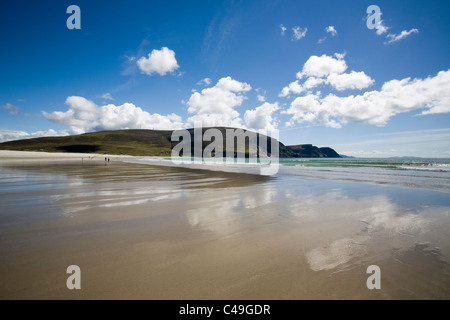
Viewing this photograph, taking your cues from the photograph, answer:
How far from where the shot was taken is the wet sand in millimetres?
3328

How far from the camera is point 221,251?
4.75 m

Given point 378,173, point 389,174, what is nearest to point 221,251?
point 389,174

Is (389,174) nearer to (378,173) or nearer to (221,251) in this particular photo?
(378,173)

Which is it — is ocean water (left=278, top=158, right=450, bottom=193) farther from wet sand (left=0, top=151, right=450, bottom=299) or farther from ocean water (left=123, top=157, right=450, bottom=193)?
wet sand (left=0, top=151, right=450, bottom=299)

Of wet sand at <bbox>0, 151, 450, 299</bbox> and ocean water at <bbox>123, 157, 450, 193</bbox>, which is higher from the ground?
ocean water at <bbox>123, 157, 450, 193</bbox>

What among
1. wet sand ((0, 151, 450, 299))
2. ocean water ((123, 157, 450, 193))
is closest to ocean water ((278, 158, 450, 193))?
ocean water ((123, 157, 450, 193))

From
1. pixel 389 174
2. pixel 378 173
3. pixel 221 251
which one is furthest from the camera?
pixel 378 173

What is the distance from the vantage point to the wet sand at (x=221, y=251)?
3.33m

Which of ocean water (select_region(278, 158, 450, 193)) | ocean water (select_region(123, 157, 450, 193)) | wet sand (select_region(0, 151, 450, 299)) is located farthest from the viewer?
ocean water (select_region(123, 157, 450, 193))

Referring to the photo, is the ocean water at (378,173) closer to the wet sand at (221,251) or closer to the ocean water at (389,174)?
the ocean water at (389,174)

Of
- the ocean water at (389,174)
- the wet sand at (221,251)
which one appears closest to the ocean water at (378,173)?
the ocean water at (389,174)

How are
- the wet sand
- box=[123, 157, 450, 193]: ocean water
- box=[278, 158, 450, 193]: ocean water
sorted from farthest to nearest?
1. box=[123, 157, 450, 193]: ocean water
2. box=[278, 158, 450, 193]: ocean water
3. the wet sand

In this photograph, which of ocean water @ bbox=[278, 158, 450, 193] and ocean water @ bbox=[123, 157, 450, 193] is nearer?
ocean water @ bbox=[278, 158, 450, 193]
